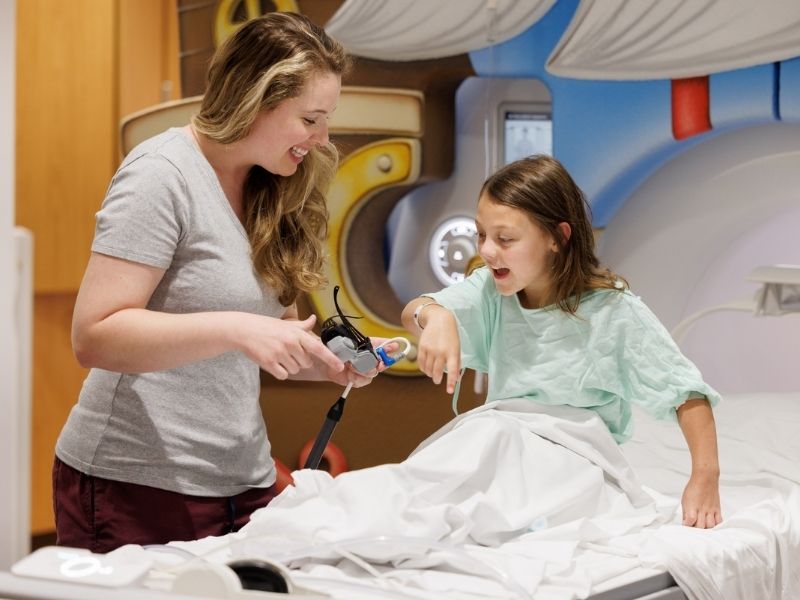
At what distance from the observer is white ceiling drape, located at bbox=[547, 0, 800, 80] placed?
2777 mm

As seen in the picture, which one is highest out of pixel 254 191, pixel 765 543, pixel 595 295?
pixel 254 191

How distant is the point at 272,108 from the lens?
1518 mm

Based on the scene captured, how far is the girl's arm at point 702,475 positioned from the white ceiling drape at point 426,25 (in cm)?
162

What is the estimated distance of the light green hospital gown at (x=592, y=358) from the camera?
5.82 feet

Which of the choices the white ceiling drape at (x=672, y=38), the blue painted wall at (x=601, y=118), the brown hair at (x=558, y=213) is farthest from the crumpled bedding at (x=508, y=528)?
the white ceiling drape at (x=672, y=38)

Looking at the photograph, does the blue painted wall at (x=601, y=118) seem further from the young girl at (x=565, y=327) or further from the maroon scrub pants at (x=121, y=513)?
the maroon scrub pants at (x=121, y=513)

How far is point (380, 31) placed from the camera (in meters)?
3.11

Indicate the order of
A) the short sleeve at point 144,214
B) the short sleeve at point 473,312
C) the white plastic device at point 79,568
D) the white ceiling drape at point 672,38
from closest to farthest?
the white plastic device at point 79,568 → the short sleeve at point 144,214 → the short sleeve at point 473,312 → the white ceiling drape at point 672,38

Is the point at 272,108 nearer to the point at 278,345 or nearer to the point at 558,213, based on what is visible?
the point at 278,345

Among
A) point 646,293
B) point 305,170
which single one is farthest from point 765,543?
point 646,293

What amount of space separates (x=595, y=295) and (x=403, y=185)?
1335mm

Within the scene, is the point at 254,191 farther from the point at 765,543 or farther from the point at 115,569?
the point at 765,543

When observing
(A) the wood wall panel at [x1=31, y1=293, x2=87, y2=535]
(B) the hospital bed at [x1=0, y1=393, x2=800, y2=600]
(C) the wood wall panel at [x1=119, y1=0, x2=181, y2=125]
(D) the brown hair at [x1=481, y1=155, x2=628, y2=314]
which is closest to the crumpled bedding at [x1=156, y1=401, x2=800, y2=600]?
(B) the hospital bed at [x1=0, y1=393, x2=800, y2=600]

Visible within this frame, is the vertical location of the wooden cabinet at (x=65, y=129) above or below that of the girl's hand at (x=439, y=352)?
above
